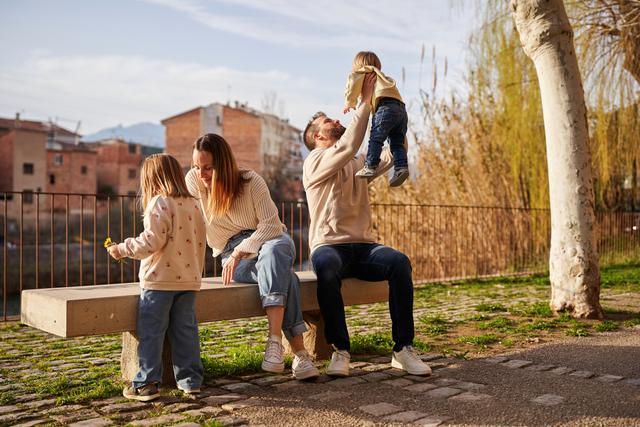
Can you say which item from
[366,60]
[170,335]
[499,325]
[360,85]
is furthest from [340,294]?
[499,325]

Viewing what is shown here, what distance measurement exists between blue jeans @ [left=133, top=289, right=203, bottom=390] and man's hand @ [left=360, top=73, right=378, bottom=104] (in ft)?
5.79

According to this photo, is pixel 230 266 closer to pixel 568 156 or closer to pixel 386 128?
pixel 386 128

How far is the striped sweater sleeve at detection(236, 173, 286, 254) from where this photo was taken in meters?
4.41

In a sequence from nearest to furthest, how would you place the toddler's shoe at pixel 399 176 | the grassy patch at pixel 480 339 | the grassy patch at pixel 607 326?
1. the toddler's shoe at pixel 399 176
2. the grassy patch at pixel 480 339
3. the grassy patch at pixel 607 326

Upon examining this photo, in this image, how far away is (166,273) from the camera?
384 cm

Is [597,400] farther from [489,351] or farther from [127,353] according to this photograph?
[127,353]

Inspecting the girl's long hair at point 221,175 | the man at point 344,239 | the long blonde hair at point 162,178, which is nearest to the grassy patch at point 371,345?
the man at point 344,239

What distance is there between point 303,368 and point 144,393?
96 cm

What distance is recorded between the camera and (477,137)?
44.5 ft

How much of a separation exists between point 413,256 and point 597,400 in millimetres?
8791

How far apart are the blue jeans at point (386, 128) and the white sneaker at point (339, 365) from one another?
1.29 meters

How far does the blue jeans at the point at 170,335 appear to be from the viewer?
3.81m

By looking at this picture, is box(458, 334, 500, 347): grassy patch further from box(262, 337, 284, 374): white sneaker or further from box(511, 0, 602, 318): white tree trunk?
box(262, 337, 284, 374): white sneaker

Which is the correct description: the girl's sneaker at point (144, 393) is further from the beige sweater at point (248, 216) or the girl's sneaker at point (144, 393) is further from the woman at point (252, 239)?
the beige sweater at point (248, 216)
